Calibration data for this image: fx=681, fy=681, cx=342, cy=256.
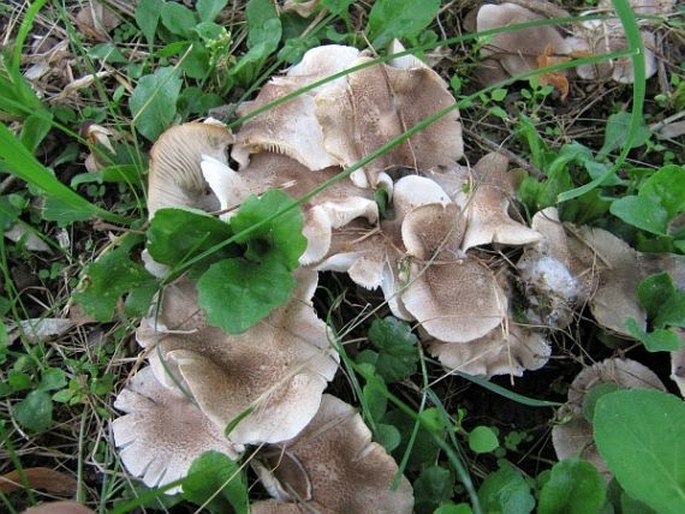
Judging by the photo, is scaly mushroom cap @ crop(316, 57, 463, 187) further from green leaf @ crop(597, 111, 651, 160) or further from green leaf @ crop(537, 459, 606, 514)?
green leaf @ crop(537, 459, 606, 514)

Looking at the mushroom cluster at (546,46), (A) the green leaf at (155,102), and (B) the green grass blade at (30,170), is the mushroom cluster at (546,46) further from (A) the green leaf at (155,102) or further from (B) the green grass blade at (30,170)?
(B) the green grass blade at (30,170)

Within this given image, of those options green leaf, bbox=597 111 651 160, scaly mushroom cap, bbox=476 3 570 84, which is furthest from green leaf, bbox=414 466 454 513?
scaly mushroom cap, bbox=476 3 570 84

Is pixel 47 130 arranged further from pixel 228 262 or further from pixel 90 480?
pixel 90 480

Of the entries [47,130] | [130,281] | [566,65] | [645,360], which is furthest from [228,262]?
[645,360]

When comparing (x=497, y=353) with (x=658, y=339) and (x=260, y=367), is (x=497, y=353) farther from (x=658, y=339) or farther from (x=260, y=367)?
(x=260, y=367)

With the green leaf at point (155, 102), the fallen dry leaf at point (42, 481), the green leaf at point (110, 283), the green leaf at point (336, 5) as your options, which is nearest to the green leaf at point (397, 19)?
the green leaf at point (336, 5)
